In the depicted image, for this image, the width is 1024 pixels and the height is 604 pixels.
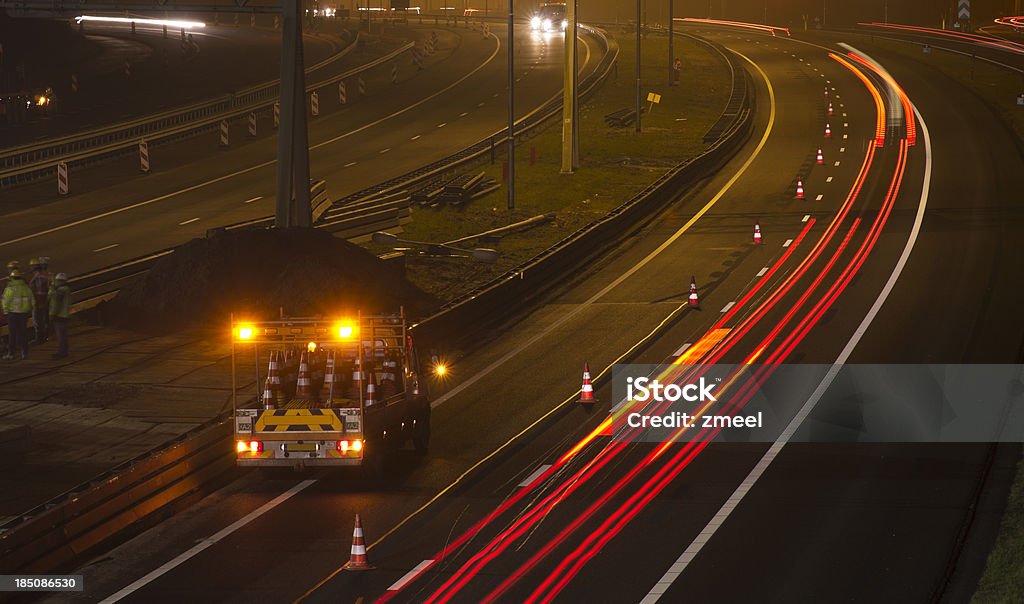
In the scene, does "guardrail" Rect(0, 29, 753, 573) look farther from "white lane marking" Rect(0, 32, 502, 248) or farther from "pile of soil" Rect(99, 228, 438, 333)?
"white lane marking" Rect(0, 32, 502, 248)

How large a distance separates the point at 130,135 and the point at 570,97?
69.2ft

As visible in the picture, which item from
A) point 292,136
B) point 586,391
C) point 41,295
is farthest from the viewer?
point 292,136

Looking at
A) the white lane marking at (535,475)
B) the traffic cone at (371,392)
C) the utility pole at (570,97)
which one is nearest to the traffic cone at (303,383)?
the traffic cone at (371,392)

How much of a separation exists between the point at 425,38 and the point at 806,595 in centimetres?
10479

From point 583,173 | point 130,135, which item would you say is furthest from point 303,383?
point 130,135

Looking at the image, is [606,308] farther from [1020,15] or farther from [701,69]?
[1020,15]

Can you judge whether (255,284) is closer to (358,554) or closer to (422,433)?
(422,433)

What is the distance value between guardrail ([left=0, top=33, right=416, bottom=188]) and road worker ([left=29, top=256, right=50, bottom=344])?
81.9 ft

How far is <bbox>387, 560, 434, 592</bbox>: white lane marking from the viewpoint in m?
15.6

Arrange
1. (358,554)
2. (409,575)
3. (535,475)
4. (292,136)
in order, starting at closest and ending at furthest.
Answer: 1. (409,575)
2. (358,554)
3. (535,475)
4. (292,136)

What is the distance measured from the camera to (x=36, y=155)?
189 feet

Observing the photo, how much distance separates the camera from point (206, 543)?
1764cm

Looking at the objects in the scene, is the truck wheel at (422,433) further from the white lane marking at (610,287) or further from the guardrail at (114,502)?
the white lane marking at (610,287)

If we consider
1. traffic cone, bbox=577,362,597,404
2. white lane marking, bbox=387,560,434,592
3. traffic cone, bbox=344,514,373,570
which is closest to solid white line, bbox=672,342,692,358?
traffic cone, bbox=577,362,597,404
